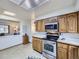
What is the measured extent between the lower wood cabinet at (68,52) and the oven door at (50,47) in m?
0.28

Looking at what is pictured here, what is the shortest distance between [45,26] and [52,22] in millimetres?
645

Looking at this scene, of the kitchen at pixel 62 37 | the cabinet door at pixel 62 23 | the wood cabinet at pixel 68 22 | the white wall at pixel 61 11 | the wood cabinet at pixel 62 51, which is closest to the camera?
the kitchen at pixel 62 37

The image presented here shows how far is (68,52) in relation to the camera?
2713mm

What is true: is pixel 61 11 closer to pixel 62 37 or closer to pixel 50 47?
pixel 62 37

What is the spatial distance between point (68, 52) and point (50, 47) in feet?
3.31

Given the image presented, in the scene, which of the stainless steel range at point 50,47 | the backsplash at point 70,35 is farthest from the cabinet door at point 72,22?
the stainless steel range at point 50,47

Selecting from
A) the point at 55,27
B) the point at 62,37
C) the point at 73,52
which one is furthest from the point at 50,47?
the point at 73,52

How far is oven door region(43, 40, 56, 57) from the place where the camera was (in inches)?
132

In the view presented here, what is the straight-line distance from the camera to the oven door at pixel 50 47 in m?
3.36

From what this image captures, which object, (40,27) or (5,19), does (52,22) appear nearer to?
(40,27)

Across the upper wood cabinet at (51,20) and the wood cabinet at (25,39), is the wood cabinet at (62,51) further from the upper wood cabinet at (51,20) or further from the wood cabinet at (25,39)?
the wood cabinet at (25,39)

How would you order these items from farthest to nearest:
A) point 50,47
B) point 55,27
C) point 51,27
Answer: point 51,27, point 55,27, point 50,47

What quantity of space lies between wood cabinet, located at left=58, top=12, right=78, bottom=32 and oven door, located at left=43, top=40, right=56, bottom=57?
749mm

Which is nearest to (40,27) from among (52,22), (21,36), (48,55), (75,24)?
(52,22)
